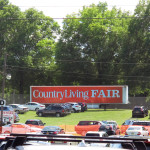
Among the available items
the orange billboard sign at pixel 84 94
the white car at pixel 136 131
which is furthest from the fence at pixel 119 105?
the white car at pixel 136 131

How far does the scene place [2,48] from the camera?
7488cm

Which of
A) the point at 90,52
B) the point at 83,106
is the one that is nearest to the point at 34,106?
the point at 83,106

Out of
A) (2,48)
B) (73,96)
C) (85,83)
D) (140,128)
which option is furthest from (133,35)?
(140,128)

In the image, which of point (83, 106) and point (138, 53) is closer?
point (83, 106)

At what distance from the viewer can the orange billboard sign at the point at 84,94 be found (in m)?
56.6

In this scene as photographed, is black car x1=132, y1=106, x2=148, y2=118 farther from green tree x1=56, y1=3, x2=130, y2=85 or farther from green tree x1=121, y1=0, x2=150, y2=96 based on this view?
green tree x1=56, y1=3, x2=130, y2=85

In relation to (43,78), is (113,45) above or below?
above

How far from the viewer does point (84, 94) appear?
57750mm

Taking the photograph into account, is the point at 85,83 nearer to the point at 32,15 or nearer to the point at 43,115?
the point at 32,15

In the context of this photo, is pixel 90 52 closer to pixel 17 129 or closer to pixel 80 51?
pixel 80 51

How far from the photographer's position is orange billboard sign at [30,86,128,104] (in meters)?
56.6

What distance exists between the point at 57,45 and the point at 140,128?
46.3 metres

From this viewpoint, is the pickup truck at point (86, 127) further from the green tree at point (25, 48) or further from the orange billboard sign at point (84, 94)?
the green tree at point (25, 48)

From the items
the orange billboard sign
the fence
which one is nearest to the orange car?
the orange billboard sign
